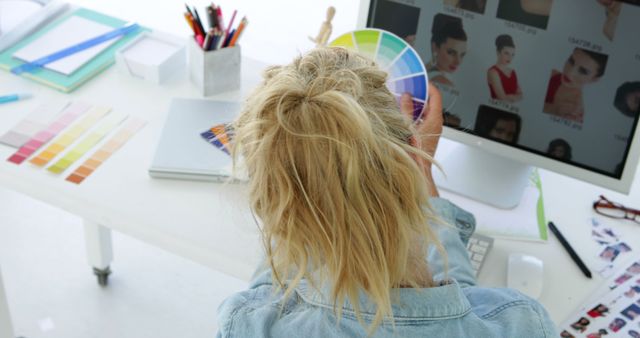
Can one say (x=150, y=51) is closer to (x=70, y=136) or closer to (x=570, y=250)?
(x=70, y=136)

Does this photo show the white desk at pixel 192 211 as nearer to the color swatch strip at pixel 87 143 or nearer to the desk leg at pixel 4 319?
the color swatch strip at pixel 87 143

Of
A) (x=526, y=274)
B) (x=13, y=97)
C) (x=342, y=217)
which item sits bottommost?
(x=526, y=274)

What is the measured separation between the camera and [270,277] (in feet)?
3.17

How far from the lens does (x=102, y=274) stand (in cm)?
177

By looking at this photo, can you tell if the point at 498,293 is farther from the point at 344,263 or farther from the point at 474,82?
the point at 474,82

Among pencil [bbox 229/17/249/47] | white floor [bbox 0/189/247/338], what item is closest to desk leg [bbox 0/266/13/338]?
white floor [bbox 0/189/247/338]

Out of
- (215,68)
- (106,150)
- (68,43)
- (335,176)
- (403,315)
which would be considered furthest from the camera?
(68,43)

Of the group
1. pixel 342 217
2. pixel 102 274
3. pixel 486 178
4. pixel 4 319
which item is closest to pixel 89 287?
pixel 102 274

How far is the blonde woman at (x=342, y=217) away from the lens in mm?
733

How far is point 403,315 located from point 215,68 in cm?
68

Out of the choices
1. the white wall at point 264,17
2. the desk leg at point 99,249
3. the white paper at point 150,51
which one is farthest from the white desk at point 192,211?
the white wall at point 264,17

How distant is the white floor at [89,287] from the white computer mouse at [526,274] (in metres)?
0.80

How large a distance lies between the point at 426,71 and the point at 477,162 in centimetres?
21

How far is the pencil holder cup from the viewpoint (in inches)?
53.4
